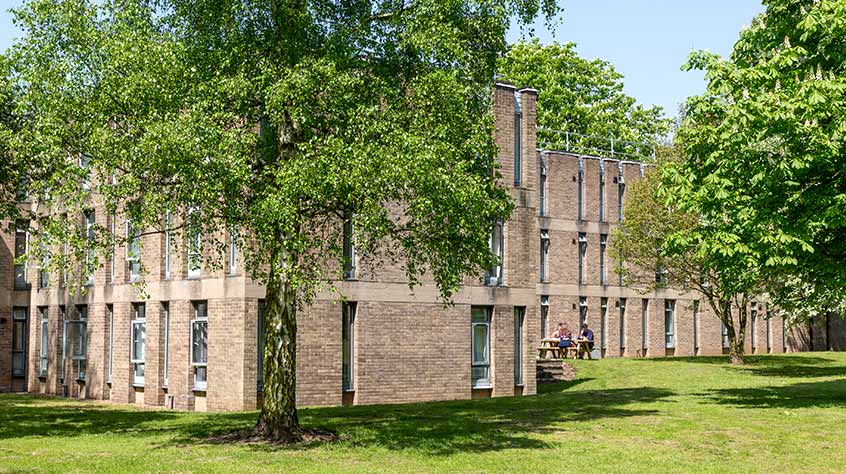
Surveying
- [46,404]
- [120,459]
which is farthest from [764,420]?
[46,404]

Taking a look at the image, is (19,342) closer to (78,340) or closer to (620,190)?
(78,340)

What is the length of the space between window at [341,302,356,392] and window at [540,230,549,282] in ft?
71.4

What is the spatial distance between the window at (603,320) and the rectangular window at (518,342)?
1940 cm

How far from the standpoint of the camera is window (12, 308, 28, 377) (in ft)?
119

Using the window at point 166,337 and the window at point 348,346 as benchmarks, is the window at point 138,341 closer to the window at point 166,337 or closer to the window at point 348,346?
the window at point 166,337

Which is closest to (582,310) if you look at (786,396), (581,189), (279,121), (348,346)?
(581,189)

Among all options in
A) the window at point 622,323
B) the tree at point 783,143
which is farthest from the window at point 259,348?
the window at point 622,323

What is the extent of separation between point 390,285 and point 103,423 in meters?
7.62

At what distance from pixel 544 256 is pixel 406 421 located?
26.9 metres

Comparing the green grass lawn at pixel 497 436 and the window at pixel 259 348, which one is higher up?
the window at pixel 259 348

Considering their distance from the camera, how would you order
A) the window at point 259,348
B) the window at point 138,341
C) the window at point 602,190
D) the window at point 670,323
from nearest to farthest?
the window at point 259,348, the window at point 138,341, the window at point 602,190, the window at point 670,323

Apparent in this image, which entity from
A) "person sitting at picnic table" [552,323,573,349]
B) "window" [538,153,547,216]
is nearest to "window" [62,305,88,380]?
"person sitting at picnic table" [552,323,573,349]

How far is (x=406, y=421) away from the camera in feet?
64.7

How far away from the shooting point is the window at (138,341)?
28500 millimetres
